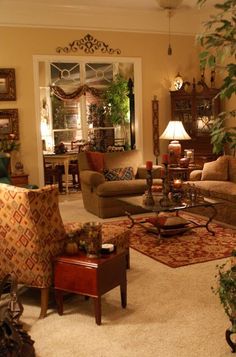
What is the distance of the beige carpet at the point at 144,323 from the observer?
2.64 metres

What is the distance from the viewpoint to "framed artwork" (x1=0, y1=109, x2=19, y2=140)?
7016 mm

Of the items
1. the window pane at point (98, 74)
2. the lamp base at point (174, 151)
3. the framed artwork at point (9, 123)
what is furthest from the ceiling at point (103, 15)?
the lamp base at point (174, 151)

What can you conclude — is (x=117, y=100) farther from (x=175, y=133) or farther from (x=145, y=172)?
(x=145, y=172)

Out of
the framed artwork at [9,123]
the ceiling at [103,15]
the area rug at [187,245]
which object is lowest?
the area rug at [187,245]

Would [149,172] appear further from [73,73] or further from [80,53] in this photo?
[73,73]

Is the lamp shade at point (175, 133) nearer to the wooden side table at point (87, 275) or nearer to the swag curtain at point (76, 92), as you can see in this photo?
the swag curtain at point (76, 92)

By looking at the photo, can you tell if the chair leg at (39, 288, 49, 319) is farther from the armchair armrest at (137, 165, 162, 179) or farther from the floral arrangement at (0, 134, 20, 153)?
the floral arrangement at (0, 134, 20, 153)

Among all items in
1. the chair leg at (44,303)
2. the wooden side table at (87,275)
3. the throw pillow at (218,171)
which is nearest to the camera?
the wooden side table at (87,275)

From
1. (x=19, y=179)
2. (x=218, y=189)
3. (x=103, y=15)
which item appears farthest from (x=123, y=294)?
(x=103, y=15)

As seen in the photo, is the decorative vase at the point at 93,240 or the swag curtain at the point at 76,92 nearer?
the decorative vase at the point at 93,240

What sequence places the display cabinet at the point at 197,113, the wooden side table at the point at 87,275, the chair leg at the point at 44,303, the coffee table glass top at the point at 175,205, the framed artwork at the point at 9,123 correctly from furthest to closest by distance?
the display cabinet at the point at 197,113
the framed artwork at the point at 9,123
the coffee table glass top at the point at 175,205
the chair leg at the point at 44,303
the wooden side table at the point at 87,275

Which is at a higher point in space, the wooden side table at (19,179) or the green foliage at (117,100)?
the green foliage at (117,100)

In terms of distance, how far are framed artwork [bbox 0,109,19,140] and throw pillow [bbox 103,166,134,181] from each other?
1.74m

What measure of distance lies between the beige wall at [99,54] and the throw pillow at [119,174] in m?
1.52
